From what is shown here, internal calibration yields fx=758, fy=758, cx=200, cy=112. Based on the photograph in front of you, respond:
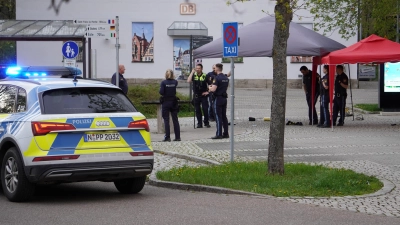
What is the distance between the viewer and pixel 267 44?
22.8 metres

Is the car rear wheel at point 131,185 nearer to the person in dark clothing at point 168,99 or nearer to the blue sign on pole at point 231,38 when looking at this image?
the blue sign on pole at point 231,38

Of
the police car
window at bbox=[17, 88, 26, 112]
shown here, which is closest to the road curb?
the police car

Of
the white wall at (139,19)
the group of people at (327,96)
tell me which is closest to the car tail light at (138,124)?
the group of people at (327,96)

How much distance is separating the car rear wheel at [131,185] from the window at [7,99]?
1.90m

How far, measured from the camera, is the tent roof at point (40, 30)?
2507cm

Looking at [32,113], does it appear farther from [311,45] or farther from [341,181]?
[311,45]

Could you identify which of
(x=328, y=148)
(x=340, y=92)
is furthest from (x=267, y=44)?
(x=328, y=148)

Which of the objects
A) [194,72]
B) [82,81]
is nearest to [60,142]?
[82,81]

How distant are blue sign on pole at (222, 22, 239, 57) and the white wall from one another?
35.6m

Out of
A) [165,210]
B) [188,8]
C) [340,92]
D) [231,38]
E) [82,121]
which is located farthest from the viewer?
[188,8]

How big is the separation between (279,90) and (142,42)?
3881 centimetres

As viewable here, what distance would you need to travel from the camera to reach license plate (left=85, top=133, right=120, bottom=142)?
1002 centimetres

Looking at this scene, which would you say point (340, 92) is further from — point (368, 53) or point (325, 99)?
point (368, 53)

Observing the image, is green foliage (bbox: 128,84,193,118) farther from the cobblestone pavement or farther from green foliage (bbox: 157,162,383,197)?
green foliage (bbox: 157,162,383,197)
